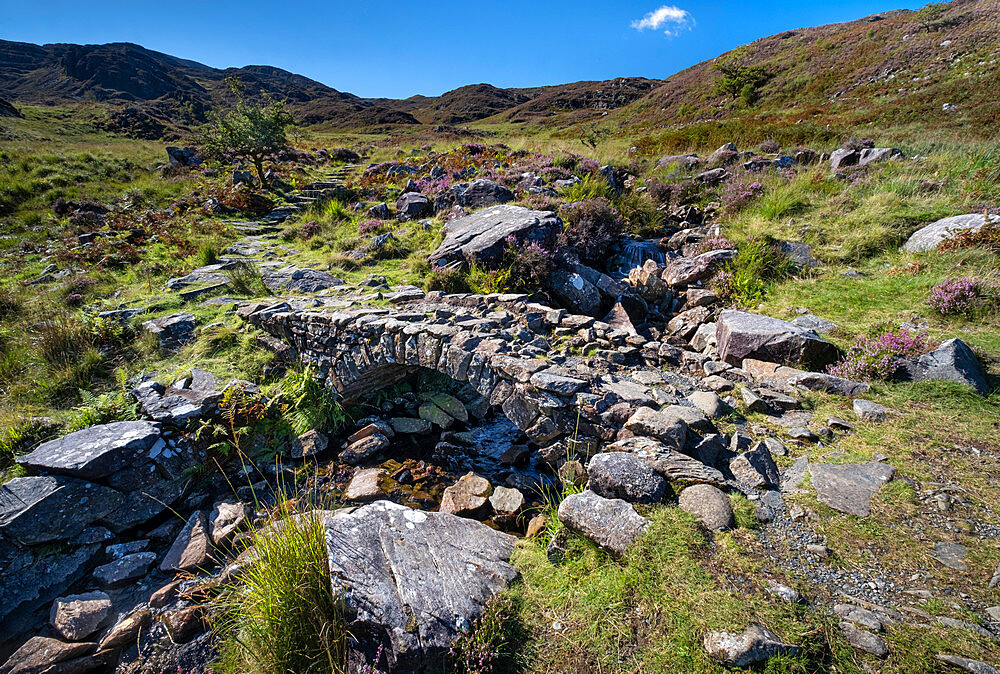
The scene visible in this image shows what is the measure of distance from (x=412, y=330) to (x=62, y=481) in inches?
190

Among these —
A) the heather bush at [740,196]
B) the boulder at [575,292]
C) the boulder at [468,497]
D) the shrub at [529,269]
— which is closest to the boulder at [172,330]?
the boulder at [468,497]

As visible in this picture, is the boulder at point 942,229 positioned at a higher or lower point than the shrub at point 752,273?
higher

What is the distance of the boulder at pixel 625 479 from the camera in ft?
11.9

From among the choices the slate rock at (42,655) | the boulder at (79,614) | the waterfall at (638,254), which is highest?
the waterfall at (638,254)

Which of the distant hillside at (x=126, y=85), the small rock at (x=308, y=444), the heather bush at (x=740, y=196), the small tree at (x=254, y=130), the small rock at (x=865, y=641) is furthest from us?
the distant hillside at (x=126, y=85)

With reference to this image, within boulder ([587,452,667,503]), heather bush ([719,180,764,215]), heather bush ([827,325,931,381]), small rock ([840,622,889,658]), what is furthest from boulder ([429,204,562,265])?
small rock ([840,622,889,658])

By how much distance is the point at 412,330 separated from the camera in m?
6.34

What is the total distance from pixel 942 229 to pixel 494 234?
29.8 feet

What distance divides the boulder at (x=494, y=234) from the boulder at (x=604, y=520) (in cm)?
657

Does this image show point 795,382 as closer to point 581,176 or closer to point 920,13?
point 581,176

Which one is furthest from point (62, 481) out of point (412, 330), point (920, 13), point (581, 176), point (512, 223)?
point (920, 13)

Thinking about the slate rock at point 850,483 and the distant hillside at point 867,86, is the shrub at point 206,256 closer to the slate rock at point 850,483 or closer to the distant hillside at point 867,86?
the slate rock at point 850,483

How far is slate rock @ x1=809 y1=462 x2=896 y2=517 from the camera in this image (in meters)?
3.28

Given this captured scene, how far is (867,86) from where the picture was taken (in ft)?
87.2
